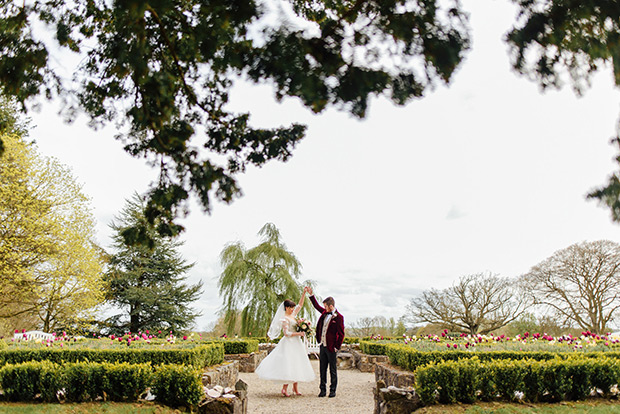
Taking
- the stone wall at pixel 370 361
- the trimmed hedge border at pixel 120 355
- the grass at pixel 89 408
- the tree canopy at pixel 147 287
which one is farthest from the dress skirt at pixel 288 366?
the tree canopy at pixel 147 287

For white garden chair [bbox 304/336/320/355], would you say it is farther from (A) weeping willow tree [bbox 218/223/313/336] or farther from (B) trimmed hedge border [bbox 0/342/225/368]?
(B) trimmed hedge border [bbox 0/342/225/368]

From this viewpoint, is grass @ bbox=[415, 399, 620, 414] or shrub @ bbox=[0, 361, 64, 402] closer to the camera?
grass @ bbox=[415, 399, 620, 414]

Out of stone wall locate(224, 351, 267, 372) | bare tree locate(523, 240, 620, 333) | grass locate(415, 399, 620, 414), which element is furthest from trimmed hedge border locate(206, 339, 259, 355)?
bare tree locate(523, 240, 620, 333)

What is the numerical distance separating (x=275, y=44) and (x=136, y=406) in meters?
4.50

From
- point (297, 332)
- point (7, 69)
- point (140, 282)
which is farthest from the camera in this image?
point (140, 282)

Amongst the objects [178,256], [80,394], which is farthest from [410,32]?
[178,256]

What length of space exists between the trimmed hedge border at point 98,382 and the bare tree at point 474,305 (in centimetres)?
1900

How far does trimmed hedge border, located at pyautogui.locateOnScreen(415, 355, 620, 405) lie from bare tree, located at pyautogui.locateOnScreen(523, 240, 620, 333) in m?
16.8

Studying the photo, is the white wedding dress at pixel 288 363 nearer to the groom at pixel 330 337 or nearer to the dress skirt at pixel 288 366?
the dress skirt at pixel 288 366

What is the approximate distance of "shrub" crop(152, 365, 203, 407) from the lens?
545 centimetres

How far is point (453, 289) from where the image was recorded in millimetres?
22688

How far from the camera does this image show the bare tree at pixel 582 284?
67.4ft

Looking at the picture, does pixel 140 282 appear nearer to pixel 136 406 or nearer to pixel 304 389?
pixel 304 389

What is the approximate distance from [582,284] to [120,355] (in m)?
20.1
